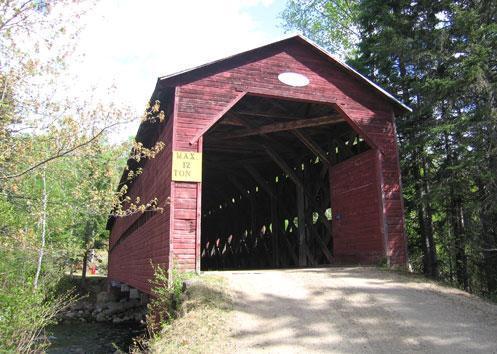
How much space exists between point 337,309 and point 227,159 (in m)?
10.7

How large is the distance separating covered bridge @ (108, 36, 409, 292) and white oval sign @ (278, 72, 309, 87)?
2 cm

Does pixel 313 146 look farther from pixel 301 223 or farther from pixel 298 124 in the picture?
pixel 301 223

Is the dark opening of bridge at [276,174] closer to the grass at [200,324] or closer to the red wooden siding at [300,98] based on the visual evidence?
the red wooden siding at [300,98]

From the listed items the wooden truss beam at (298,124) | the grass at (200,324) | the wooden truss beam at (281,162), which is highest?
the wooden truss beam at (298,124)

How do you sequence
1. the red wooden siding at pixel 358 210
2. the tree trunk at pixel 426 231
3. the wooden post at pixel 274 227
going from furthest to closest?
the wooden post at pixel 274 227 < the tree trunk at pixel 426 231 < the red wooden siding at pixel 358 210

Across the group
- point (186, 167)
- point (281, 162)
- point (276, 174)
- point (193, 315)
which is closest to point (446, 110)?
point (281, 162)

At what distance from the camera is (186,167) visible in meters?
8.50

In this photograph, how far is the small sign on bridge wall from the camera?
842 centimetres

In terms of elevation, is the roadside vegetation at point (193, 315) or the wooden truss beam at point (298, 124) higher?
the wooden truss beam at point (298, 124)

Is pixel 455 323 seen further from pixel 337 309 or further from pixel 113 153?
pixel 113 153

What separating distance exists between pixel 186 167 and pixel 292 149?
652cm

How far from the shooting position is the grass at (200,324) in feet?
17.6

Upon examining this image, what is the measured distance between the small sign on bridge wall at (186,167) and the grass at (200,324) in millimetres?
2038

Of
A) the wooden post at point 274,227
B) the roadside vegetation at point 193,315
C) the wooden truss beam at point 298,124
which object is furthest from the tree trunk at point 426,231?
the roadside vegetation at point 193,315
